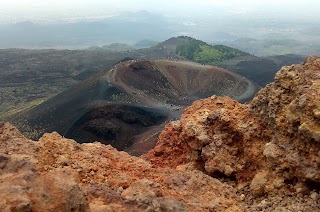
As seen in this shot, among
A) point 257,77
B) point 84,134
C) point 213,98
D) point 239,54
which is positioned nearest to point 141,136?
point 84,134

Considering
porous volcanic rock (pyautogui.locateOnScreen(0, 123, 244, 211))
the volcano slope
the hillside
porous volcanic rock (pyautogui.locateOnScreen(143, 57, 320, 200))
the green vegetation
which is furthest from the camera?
the green vegetation

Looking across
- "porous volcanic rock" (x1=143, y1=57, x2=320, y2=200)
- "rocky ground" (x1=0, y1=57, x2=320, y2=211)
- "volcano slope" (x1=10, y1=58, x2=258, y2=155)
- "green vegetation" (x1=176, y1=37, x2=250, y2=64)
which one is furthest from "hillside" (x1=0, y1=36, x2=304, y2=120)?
"rocky ground" (x1=0, y1=57, x2=320, y2=211)

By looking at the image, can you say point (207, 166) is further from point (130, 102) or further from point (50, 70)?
point (50, 70)

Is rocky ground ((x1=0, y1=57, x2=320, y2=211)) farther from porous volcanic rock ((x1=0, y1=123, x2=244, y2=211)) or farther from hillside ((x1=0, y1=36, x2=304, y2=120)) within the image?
hillside ((x1=0, y1=36, x2=304, y2=120))

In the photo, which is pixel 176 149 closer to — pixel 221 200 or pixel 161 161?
pixel 161 161

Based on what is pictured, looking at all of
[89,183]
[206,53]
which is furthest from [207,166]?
[206,53]

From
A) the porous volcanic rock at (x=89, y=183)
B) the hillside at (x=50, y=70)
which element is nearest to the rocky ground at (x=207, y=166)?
the porous volcanic rock at (x=89, y=183)

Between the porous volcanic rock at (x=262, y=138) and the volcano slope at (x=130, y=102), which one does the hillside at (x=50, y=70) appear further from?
the porous volcanic rock at (x=262, y=138)
